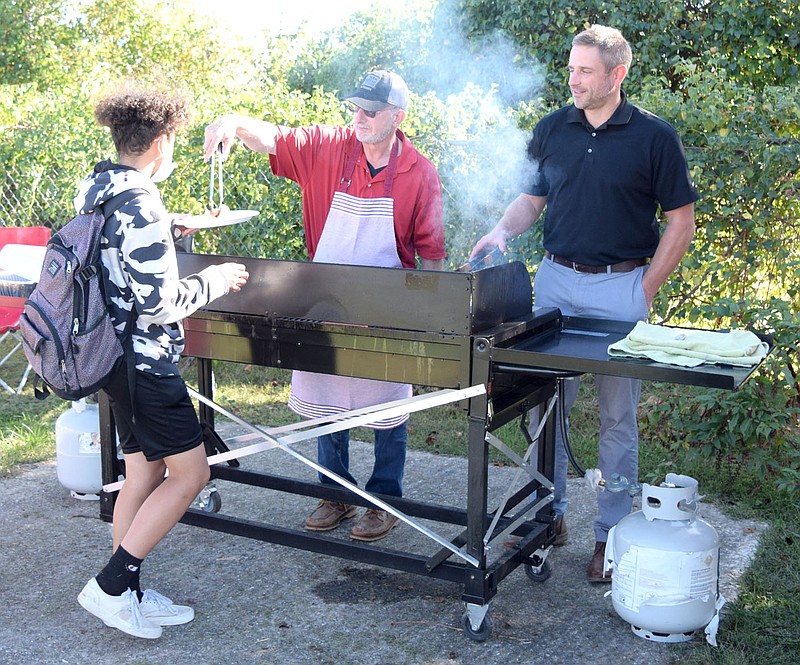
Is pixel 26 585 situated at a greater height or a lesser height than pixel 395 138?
lesser

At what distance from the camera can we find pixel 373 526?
3.94 meters

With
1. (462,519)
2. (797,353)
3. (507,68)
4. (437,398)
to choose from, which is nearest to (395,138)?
(437,398)

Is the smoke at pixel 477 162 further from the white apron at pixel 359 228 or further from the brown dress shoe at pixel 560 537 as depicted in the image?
the brown dress shoe at pixel 560 537

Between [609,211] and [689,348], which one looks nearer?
[689,348]

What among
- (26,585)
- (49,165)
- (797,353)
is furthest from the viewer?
(49,165)

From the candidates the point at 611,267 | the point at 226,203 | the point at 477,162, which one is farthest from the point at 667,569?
the point at 226,203

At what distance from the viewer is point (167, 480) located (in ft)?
10.1

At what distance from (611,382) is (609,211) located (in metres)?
0.64

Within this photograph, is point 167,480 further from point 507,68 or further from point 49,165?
point 507,68

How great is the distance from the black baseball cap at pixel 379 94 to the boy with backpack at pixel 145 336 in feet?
2.52

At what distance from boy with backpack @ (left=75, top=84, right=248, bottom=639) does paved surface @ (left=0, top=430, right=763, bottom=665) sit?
18cm

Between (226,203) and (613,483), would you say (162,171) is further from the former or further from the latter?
(226,203)

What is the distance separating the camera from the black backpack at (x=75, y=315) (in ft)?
9.00

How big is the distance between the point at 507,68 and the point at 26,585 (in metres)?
7.65
